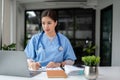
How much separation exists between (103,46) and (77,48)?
135cm

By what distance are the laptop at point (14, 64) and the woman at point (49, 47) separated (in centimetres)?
48

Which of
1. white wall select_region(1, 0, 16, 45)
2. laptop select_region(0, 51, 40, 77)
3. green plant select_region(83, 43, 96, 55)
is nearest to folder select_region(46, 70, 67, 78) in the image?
laptop select_region(0, 51, 40, 77)

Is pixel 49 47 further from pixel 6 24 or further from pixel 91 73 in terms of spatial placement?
pixel 6 24

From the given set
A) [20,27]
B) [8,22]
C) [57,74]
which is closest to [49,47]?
[57,74]

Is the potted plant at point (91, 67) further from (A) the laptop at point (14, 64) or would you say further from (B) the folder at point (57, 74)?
(A) the laptop at point (14, 64)

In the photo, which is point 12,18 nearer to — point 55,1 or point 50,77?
point 55,1

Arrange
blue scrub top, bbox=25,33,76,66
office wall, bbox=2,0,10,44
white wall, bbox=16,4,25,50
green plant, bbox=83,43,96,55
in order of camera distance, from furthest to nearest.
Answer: white wall, bbox=16,4,25,50 → green plant, bbox=83,43,96,55 → office wall, bbox=2,0,10,44 → blue scrub top, bbox=25,33,76,66

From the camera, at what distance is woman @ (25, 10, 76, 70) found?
2.25 meters

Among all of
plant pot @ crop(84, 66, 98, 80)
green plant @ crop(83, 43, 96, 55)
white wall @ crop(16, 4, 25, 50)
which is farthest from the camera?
white wall @ crop(16, 4, 25, 50)

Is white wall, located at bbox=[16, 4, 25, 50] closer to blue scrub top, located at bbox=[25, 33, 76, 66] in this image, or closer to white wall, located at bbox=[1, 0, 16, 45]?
white wall, located at bbox=[1, 0, 16, 45]

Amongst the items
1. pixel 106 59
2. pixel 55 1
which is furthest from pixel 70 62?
pixel 55 1

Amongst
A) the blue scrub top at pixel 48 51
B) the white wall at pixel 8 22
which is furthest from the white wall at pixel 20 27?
the blue scrub top at pixel 48 51

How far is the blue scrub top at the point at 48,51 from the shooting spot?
2.25m

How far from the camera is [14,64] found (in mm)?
1663
